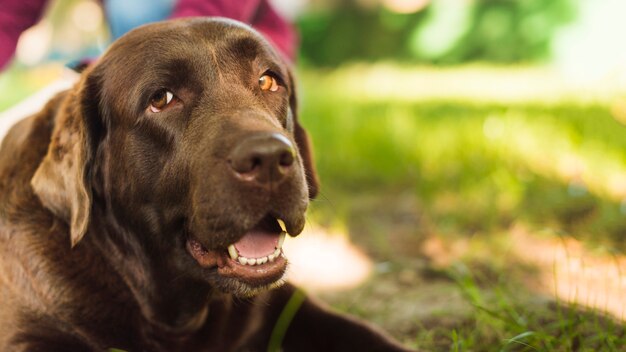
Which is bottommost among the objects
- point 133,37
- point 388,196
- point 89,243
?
point 388,196

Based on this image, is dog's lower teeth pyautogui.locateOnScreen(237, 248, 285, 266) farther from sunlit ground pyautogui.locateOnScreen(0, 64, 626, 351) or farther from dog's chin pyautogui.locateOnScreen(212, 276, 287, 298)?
sunlit ground pyautogui.locateOnScreen(0, 64, 626, 351)

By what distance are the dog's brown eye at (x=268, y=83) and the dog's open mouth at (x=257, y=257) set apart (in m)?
0.49

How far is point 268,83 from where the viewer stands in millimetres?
2387

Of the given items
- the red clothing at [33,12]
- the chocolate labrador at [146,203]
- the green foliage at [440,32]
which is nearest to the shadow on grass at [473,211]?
the chocolate labrador at [146,203]

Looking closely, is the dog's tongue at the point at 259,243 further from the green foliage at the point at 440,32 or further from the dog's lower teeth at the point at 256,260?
the green foliage at the point at 440,32

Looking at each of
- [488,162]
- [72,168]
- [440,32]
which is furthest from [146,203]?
[440,32]

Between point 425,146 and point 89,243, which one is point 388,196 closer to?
point 425,146

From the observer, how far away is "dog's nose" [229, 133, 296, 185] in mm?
1846

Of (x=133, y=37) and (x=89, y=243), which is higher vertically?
(x=133, y=37)

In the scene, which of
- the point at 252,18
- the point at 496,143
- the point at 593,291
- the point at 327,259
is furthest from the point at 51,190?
the point at 496,143

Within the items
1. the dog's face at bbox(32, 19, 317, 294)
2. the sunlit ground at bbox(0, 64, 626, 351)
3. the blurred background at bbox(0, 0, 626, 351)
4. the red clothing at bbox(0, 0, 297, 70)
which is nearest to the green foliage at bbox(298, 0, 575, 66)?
the blurred background at bbox(0, 0, 626, 351)

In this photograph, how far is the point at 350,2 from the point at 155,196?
18.7 m

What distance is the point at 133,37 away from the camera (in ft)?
7.45

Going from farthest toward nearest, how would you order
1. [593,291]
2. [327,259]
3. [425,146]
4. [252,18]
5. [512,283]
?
[425,146], [252,18], [327,259], [512,283], [593,291]
